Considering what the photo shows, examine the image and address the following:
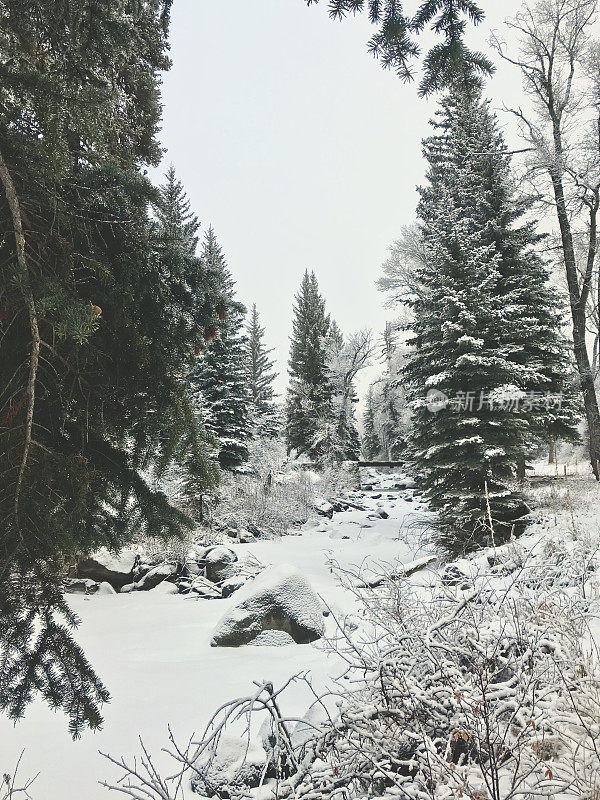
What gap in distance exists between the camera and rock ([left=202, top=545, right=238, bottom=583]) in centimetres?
787

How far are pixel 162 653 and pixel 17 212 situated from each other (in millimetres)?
4699

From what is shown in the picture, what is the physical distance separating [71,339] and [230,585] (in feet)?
21.7

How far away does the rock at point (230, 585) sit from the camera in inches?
285

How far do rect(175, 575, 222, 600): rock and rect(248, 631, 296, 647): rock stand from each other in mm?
2359

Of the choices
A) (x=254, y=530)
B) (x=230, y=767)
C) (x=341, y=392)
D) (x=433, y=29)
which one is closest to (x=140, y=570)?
(x=254, y=530)

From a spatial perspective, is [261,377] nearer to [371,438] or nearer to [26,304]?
[371,438]

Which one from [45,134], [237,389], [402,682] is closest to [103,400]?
[45,134]

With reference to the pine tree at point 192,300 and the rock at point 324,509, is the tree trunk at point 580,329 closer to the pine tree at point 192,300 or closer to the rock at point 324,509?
the rock at point 324,509

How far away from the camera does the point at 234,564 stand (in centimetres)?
807

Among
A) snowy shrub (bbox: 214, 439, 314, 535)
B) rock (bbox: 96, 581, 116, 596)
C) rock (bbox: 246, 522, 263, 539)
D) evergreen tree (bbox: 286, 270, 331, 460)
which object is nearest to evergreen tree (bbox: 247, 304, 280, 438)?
evergreen tree (bbox: 286, 270, 331, 460)

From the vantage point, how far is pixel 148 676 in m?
4.11

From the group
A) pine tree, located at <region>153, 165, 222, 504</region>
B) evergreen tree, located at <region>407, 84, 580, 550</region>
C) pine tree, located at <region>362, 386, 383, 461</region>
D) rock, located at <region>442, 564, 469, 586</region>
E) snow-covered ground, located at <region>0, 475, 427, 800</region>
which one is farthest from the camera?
pine tree, located at <region>362, 386, 383, 461</region>

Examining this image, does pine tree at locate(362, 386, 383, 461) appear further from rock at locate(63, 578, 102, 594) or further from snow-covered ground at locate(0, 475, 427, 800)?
rock at locate(63, 578, 102, 594)

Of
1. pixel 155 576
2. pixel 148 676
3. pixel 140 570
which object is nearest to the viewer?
pixel 148 676
